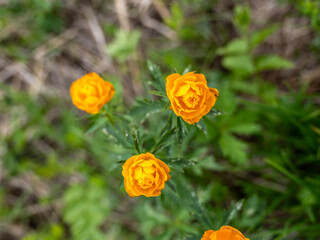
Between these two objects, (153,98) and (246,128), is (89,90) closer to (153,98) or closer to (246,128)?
(153,98)

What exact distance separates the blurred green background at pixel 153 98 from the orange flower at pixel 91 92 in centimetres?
87

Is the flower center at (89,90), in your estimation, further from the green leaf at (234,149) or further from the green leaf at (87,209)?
the green leaf at (87,209)

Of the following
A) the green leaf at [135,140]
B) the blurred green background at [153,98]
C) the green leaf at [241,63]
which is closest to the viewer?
the green leaf at [135,140]

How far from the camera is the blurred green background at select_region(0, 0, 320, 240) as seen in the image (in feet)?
7.95

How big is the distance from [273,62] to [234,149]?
2.96 ft

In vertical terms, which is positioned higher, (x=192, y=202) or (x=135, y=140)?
(x=135, y=140)

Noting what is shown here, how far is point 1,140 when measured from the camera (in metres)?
3.32

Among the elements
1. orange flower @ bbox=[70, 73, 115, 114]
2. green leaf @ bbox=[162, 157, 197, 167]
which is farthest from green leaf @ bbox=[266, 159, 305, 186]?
orange flower @ bbox=[70, 73, 115, 114]

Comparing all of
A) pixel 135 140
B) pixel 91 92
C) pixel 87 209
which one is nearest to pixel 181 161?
pixel 135 140

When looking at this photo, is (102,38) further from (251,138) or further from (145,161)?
(145,161)

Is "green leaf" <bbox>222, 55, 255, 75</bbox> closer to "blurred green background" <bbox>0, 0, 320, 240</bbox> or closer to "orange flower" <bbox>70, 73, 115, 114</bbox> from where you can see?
"blurred green background" <bbox>0, 0, 320, 240</bbox>

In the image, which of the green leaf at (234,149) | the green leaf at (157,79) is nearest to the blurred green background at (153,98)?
the green leaf at (234,149)

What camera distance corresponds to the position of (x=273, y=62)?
2.70 metres

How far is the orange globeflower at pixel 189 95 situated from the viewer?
1.27m
